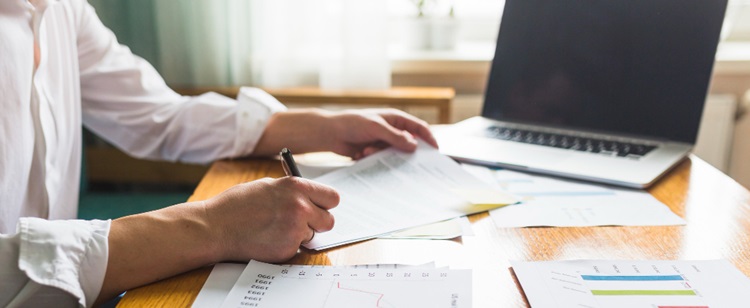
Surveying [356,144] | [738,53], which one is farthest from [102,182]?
[738,53]

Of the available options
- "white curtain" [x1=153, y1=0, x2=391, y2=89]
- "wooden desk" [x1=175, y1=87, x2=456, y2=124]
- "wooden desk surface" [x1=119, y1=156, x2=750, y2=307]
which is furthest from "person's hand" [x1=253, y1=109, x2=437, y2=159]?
"white curtain" [x1=153, y1=0, x2=391, y2=89]

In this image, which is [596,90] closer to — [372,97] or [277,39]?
[372,97]

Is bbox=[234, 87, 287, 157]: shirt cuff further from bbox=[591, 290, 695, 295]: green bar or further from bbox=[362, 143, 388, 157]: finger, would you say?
bbox=[591, 290, 695, 295]: green bar

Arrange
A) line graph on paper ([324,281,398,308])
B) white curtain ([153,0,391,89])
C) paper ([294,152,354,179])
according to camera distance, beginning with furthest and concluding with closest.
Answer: white curtain ([153,0,391,89]) → paper ([294,152,354,179]) → line graph on paper ([324,281,398,308])

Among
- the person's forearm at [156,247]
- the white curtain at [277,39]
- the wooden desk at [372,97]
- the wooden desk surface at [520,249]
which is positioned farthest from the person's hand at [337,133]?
the white curtain at [277,39]

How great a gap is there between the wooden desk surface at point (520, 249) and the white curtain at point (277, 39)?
0.99m

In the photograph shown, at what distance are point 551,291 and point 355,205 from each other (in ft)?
0.92

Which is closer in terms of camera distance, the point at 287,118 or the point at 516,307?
the point at 516,307

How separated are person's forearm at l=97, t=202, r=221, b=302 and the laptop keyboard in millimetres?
570

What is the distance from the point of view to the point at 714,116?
1735 millimetres

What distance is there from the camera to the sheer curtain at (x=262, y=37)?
168 cm

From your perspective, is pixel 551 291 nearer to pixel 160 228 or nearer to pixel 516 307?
pixel 516 307

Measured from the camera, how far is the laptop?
0.95 meters

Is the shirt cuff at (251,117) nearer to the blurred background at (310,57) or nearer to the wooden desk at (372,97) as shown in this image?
the wooden desk at (372,97)
